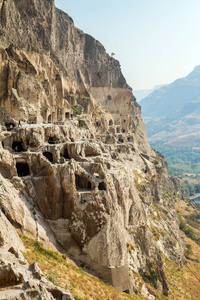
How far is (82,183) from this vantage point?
988 inches

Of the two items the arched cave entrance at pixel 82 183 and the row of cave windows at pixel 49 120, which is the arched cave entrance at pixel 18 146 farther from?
the arched cave entrance at pixel 82 183

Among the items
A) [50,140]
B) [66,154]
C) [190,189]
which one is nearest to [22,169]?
[66,154]

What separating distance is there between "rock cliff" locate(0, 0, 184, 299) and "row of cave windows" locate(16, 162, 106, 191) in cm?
10

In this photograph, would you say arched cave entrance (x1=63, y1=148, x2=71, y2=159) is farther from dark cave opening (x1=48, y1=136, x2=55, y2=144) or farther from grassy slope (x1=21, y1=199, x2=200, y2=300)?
Answer: grassy slope (x1=21, y1=199, x2=200, y2=300)

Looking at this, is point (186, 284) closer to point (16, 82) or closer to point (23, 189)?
point (23, 189)

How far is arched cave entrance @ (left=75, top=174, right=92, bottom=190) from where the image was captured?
24.8 m

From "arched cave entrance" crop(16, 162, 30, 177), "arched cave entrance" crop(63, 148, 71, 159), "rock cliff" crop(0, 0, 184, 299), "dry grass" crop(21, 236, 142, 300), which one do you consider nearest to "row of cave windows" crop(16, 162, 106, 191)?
"arched cave entrance" crop(16, 162, 30, 177)

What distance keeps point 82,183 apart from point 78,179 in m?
0.63

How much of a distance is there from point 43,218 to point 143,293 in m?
13.4

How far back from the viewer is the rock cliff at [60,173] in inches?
862

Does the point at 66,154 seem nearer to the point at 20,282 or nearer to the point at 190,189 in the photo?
the point at 20,282

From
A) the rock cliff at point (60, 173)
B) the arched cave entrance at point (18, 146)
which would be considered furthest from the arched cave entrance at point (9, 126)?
the arched cave entrance at point (18, 146)

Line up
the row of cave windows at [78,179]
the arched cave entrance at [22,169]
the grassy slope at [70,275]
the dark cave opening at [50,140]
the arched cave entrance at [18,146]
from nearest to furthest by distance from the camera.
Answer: the grassy slope at [70,275] → the row of cave windows at [78,179] → the arched cave entrance at [22,169] → the arched cave entrance at [18,146] → the dark cave opening at [50,140]

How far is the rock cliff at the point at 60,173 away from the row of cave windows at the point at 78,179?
4.1 inches
